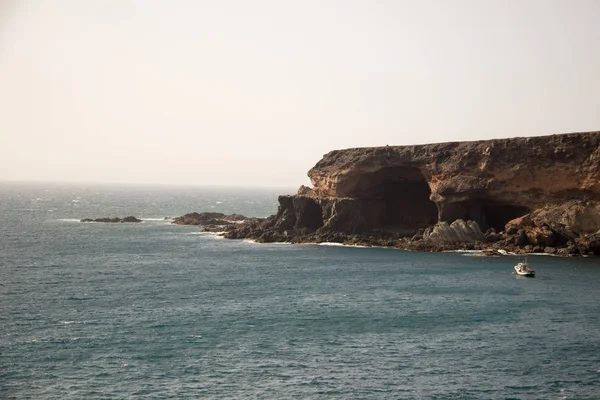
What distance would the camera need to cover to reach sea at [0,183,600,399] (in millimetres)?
30250

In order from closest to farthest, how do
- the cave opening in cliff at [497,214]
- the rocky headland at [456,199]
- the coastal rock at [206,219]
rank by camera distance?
the rocky headland at [456,199]
the cave opening in cliff at [497,214]
the coastal rock at [206,219]

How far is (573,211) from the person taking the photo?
234 ft

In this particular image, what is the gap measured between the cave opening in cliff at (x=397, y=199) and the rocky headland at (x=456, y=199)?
0.46 ft

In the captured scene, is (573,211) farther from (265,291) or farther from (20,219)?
(20,219)

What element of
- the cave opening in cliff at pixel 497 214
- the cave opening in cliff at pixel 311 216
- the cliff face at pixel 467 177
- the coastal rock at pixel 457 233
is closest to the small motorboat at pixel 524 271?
the coastal rock at pixel 457 233

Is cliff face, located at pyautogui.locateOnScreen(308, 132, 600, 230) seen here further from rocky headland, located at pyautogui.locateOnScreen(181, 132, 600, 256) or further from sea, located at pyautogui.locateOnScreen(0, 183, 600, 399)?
sea, located at pyautogui.locateOnScreen(0, 183, 600, 399)

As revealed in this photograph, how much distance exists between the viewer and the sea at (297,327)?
99.2ft

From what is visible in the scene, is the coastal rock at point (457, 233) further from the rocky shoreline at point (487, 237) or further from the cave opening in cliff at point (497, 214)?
the cave opening in cliff at point (497, 214)

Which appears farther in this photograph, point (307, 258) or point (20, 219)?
point (20, 219)

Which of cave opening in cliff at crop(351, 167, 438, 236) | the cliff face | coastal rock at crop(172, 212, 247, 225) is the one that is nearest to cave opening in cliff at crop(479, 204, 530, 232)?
the cliff face

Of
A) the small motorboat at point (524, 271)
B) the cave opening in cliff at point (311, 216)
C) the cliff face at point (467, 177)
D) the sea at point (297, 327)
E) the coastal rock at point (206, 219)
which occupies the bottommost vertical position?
the sea at point (297, 327)

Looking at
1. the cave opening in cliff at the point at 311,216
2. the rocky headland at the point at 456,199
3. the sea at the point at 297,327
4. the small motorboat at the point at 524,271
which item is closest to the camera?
the sea at the point at 297,327

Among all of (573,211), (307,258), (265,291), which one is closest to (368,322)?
(265,291)

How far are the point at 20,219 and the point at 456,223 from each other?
260 ft
